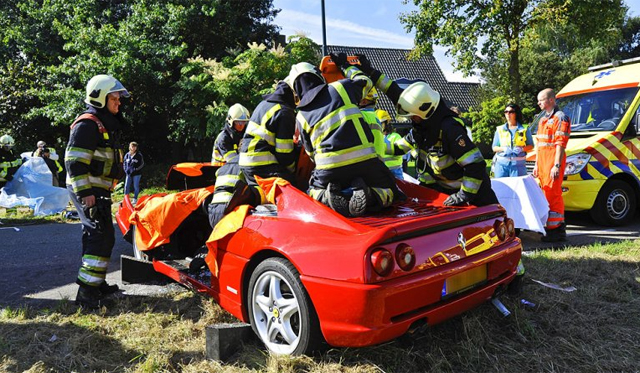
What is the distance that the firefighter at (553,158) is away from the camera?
6.01 metres

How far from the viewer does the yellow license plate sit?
9.05 feet

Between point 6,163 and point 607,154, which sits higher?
point 607,154

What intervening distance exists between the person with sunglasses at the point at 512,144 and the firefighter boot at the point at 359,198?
4266mm

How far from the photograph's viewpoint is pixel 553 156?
618 cm

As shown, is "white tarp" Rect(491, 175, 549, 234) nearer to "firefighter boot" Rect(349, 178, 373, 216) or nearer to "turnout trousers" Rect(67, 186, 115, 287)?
"firefighter boot" Rect(349, 178, 373, 216)

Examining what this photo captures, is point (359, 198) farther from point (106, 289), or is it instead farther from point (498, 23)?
point (498, 23)

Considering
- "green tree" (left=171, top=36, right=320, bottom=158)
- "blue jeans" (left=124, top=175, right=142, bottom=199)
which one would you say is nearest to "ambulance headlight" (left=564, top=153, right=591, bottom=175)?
"green tree" (left=171, top=36, right=320, bottom=158)

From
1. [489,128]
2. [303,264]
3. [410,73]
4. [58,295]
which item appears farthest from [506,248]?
[410,73]

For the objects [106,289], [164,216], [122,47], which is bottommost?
[106,289]

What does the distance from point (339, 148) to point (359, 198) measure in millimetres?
349

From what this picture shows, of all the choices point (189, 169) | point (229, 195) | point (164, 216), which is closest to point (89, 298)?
point (164, 216)

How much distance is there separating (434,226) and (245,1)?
15.9m

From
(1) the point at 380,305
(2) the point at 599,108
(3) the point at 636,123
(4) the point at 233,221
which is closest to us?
(1) the point at 380,305

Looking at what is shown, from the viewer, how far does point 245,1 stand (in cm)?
1680
